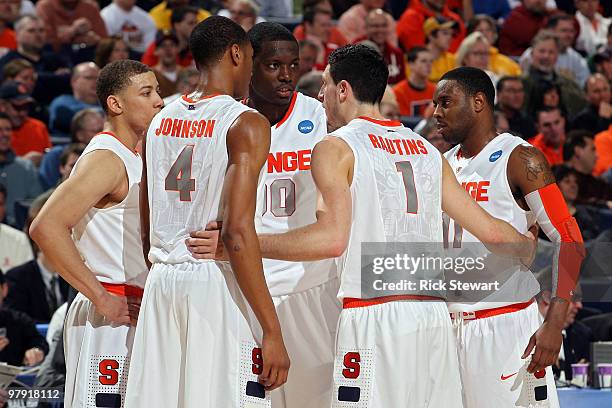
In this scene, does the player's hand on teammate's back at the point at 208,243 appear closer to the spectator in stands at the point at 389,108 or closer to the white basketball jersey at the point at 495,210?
the white basketball jersey at the point at 495,210

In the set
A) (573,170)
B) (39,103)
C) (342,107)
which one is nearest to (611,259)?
(573,170)

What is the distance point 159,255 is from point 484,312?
165 centimetres

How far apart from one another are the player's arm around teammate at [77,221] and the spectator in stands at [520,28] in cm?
994

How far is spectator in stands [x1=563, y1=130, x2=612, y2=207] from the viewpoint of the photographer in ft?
33.3

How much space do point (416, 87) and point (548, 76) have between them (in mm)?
1528

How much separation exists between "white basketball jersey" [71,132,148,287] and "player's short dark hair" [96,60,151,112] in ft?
0.99

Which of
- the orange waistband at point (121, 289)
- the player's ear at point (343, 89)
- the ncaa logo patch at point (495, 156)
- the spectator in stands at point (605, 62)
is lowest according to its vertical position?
the orange waistband at point (121, 289)

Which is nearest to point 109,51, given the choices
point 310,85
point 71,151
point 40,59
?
point 40,59

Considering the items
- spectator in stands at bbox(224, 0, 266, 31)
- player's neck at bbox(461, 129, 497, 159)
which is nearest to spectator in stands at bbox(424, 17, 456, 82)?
spectator in stands at bbox(224, 0, 266, 31)

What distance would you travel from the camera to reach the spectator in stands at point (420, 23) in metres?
13.5

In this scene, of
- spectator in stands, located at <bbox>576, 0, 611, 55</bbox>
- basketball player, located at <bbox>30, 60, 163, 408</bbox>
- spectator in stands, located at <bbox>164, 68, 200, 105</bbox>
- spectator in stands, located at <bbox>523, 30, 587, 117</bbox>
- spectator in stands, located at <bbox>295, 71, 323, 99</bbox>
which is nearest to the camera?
basketball player, located at <bbox>30, 60, 163, 408</bbox>

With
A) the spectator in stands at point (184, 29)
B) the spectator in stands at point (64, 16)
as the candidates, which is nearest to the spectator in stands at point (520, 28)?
the spectator in stands at point (184, 29)

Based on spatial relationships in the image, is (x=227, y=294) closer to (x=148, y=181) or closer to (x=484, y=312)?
(x=148, y=181)

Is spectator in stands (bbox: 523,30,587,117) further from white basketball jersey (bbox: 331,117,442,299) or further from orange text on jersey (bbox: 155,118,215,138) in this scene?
orange text on jersey (bbox: 155,118,215,138)
